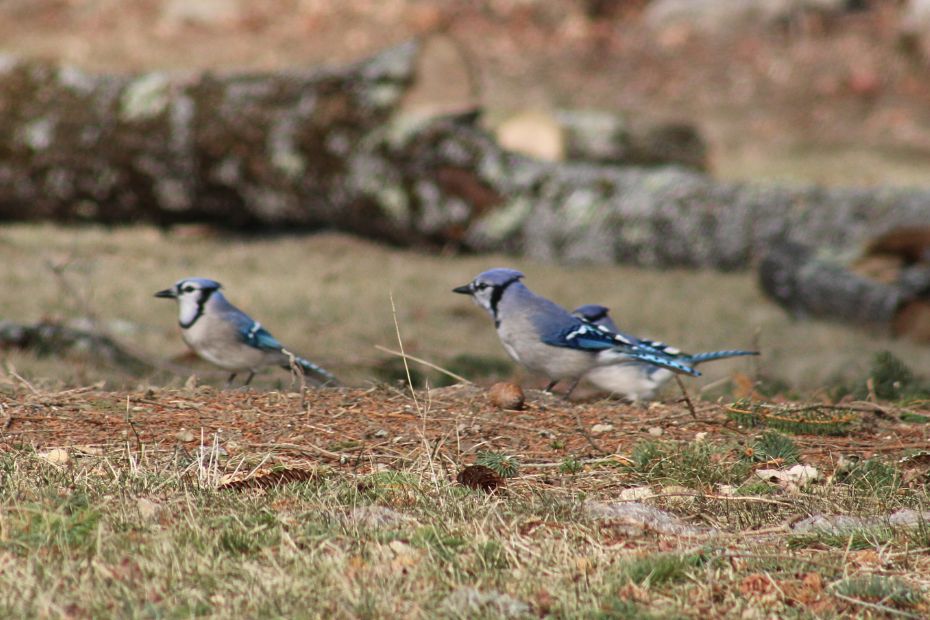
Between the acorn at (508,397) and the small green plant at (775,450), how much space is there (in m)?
0.97

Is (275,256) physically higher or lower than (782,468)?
lower

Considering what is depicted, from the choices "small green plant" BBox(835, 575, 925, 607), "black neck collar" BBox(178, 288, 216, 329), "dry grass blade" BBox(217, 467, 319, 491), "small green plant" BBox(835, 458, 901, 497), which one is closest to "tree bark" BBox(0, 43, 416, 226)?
"black neck collar" BBox(178, 288, 216, 329)

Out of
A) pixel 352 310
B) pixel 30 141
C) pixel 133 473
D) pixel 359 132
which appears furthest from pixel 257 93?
pixel 133 473

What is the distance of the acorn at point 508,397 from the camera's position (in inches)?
193

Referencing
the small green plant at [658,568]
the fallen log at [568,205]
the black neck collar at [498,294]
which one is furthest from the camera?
the fallen log at [568,205]

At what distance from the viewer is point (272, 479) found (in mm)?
3910

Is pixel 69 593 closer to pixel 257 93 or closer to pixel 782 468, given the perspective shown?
pixel 782 468

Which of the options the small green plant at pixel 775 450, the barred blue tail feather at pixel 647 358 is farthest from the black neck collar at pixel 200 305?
the small green plant at pixel 775 450

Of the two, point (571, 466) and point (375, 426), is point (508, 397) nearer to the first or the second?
point (375, 426)

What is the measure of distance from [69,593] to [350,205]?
8.58m

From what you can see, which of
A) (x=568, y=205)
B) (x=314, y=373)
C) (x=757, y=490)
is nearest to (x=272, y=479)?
(x=757, y=490)

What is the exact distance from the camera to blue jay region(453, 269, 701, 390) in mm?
5246

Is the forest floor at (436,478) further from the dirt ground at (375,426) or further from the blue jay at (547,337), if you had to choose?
the blue jay at (547,337)

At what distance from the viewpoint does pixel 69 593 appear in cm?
290
